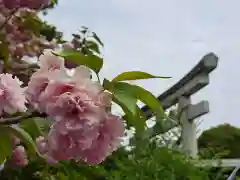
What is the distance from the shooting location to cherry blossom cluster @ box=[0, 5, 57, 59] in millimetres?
1844

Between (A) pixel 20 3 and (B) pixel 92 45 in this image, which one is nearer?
(A) pixel 20 3

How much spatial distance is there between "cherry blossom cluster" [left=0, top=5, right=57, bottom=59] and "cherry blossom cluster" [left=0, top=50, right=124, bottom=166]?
0.79 metres

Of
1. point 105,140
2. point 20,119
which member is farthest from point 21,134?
point 105,140

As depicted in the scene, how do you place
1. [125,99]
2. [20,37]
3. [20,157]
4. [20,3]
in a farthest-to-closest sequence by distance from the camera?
[20,37] → [20,157] → [20,3] → [125,99]

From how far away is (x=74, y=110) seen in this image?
948 mm

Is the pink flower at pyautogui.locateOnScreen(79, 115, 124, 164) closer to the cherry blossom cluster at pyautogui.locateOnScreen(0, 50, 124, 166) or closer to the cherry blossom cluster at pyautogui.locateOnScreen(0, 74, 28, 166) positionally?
the cherry blossom cluster at pyautogui.locateOnScreen(0, 50, 124, 166)

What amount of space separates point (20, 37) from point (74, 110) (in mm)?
1047

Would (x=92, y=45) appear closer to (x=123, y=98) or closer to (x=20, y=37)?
(x=20, y=37)

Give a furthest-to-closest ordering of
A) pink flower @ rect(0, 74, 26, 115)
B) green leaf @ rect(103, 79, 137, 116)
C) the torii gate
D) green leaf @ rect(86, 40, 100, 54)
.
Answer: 1. the torii gate
2. green leaf @ rect(86, 40, 100, 54)
3. pink flower @ rect(0, 74, 26, 115)
4. green leaf @ rect(103, 79, 137, 116)

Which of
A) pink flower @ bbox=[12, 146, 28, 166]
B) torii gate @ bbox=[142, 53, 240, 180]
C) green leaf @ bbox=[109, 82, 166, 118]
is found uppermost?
torii gate @ bbox=[142, 53, 240, 180]

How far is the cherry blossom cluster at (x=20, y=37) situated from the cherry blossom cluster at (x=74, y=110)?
785 millimetres

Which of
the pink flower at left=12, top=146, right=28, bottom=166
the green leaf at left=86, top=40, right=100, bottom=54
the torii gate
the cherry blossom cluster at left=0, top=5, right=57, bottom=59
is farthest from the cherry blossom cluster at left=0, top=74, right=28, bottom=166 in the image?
the torii gate

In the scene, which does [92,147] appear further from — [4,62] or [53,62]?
[4,62]

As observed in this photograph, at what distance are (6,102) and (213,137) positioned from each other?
8.69m
